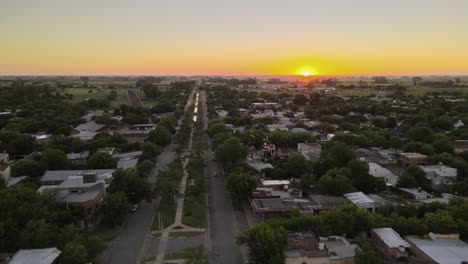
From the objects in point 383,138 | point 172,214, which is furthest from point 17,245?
point 383,138

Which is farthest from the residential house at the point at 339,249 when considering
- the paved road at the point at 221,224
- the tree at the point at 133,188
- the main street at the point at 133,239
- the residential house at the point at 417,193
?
the tree at the point at 133,188

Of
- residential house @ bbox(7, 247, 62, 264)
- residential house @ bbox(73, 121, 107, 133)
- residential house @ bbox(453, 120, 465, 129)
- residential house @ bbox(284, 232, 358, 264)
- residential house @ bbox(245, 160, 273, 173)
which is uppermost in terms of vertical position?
residential house @ bbox(453, 120, 465, 129)

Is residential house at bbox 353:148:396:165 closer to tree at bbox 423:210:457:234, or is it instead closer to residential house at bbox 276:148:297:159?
residential house at bbox 276:148:297:159

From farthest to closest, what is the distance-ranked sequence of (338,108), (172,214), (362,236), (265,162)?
(338,108), (265,162), (172,214), (362,236)

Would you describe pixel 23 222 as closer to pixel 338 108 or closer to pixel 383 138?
pixel 383 138

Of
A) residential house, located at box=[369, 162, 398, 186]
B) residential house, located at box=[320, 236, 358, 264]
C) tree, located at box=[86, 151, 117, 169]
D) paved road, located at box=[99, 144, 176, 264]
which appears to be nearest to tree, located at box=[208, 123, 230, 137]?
tree, located at box=[86, 151, 117, 169]

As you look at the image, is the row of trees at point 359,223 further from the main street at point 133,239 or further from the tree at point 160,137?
the tree at point 160,137
